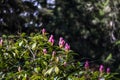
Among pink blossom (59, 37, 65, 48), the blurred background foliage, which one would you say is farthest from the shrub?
the blurred background foliage

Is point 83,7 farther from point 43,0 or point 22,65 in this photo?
point 22,65

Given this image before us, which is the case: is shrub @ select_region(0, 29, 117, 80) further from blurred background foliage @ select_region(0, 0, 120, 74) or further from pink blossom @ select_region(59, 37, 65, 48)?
blurred background foliage @ select_region(0, 0, 120, 74)

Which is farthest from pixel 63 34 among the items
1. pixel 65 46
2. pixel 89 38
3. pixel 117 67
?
pixel 65 46

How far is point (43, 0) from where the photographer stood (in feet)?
117

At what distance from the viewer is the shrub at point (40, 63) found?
459cm

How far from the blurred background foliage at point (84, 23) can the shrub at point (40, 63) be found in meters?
18.5

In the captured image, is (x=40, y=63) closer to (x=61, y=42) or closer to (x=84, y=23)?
(x=61, y=42)

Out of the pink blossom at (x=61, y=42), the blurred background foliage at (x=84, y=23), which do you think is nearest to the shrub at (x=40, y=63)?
the pink blossom at (x=61, y=42)

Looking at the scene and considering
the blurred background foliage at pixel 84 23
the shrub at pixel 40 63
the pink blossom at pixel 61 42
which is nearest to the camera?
the shrub at pixel 40 63

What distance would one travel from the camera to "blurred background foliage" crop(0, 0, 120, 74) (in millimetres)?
27062

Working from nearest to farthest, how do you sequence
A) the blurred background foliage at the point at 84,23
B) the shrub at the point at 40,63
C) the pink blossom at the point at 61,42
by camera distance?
the shrub at the point at 40,63 < the pink blossom at the point at 61,42 < the blurred background foliage at the point at 84,23

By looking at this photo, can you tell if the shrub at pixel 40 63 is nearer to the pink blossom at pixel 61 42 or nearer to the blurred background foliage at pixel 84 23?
the pink blossom at pixel 61 42

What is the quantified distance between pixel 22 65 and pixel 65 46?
529 millimetres

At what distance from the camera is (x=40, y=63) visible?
476 centimetres
